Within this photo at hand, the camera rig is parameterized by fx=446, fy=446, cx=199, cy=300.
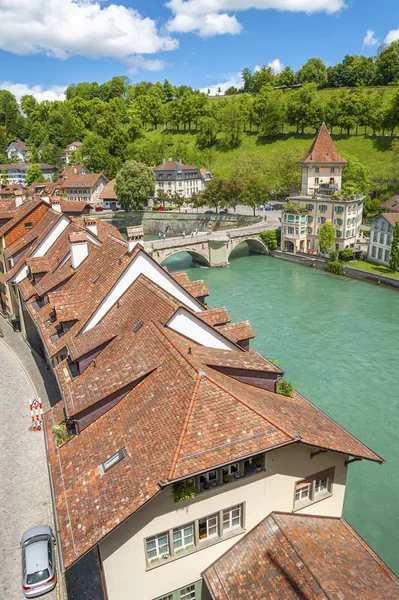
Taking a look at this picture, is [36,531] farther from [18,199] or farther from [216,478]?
[18,199]

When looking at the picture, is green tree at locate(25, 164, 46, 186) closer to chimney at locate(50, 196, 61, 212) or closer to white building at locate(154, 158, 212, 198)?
white building at locate(154, 158, 212, 198)

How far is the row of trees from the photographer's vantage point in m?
143

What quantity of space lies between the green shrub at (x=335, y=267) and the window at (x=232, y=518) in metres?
55.1

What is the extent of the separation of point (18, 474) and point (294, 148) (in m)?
94.4

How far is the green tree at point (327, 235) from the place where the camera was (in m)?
67.2

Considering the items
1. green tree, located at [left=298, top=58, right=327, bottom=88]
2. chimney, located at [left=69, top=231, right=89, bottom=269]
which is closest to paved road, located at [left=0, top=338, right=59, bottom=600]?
chimney, located at [left=69, top=231, right=89, bottom=269]

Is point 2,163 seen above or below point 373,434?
A: above

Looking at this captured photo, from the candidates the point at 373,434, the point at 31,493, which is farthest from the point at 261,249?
the point at 31,493

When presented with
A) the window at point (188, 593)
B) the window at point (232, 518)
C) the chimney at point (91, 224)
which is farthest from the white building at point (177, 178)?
the window at point (188, 593)

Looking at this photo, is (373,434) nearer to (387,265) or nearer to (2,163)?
(387,265)

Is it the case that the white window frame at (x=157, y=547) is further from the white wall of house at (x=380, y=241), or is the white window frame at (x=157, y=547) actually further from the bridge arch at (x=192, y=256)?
the bridge arch at (x=192, y=256)

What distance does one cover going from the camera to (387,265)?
61.6m

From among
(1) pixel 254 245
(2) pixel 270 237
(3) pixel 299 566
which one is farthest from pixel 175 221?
(3) pixel 299 566

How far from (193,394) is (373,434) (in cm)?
1913
